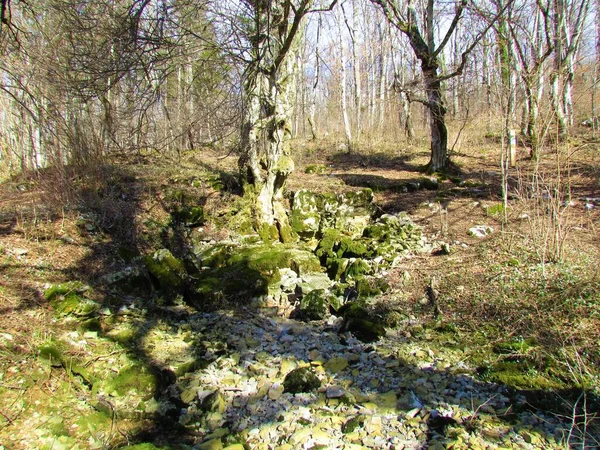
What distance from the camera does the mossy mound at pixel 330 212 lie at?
839cm

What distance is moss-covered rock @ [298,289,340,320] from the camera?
212 inches

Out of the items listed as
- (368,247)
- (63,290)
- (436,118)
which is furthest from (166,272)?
(436,118)

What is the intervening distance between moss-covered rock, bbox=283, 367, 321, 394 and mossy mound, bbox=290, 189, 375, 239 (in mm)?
4538

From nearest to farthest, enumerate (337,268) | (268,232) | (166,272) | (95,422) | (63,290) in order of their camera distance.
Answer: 1. (95,422)
2. (63,290)
3. (166,272)
4. (337,268)
5. (268,232)

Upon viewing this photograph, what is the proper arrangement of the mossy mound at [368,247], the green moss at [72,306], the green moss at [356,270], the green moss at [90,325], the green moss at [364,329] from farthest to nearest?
the mossy mound at [368,247] < the green moss at [356,270] < the green moss at [364,329] < the green moss at [72,306] < the green moss at [90,325]

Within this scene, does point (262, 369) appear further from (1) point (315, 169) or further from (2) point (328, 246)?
(1) point (315, 169)

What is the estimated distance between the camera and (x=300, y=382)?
3807 millimetres

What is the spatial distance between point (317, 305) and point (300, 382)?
1.70 meters

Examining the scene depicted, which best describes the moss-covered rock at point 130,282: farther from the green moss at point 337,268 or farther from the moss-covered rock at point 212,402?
Answer: the green moss at point 337,268

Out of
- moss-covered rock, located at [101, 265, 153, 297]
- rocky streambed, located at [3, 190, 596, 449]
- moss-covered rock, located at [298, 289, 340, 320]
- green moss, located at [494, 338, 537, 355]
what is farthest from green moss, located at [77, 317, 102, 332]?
green moss, located at [494, 338, 537, 355]

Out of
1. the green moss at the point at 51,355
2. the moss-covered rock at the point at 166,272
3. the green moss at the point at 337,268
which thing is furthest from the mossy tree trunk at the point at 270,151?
the green moss at the point at 51,355

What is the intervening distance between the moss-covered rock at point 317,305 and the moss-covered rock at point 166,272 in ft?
5.97

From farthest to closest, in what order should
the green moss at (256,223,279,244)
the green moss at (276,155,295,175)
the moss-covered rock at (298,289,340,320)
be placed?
1. the green moss at (276,155,295,175)
2. the green moss at (256,223,279,244)
3. the moss-covered rock at (298,289,340,320)

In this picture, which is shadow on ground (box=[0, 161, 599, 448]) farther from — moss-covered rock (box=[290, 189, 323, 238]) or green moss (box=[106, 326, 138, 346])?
moss-covered rock (box=[290, 189, 323, 238])
